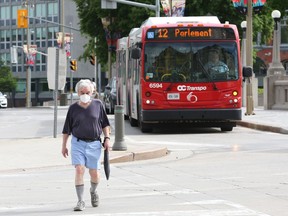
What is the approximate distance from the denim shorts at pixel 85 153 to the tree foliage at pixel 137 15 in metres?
44.9

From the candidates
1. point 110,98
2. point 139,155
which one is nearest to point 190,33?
point 139,155

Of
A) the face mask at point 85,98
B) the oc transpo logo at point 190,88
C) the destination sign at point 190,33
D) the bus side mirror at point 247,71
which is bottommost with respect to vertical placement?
the oc transpo logo at point 190,88

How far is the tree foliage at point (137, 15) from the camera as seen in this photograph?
2188 inches

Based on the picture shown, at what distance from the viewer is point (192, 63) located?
24859 millimetres

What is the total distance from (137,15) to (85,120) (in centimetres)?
4573

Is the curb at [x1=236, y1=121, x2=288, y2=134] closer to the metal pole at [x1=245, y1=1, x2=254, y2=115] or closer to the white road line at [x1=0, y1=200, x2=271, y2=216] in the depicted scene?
the metal pole at [x1=245, y1=1, x2=254, y2=115]

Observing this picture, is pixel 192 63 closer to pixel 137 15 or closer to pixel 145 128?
pixel 145 128

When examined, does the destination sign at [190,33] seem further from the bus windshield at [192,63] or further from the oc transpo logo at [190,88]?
the oc transpo logo at [190,88]

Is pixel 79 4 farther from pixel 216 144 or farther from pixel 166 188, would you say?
pixel 166 188

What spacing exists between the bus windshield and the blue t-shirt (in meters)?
14.5

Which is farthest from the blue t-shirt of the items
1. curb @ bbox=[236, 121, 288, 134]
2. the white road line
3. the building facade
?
the building facade

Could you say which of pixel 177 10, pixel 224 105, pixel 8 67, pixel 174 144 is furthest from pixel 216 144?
pixel 8 67

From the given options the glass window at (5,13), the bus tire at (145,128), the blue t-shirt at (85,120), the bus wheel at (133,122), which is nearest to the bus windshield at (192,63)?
the bus tire at (145,128)

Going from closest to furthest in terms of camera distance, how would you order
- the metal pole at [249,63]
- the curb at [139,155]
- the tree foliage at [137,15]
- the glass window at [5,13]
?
the curb at [139,155], the metal pole at [249,63], the tree foliage at [137,15], the glass window at [5,13]
